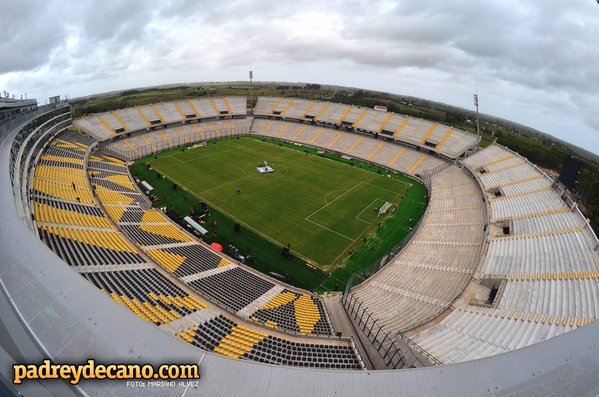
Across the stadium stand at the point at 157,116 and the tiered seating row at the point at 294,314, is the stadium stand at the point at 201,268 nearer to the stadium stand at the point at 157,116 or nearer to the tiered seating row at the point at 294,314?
the tiered seating row at the point at 294,314

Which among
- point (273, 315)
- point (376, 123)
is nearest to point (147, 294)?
point (273, 315)

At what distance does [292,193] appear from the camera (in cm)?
4447

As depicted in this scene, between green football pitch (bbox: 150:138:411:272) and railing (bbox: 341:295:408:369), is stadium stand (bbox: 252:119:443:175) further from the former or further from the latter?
railing (bbox: 341:295:408:369)

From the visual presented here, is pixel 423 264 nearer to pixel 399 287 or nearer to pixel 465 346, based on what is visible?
pixel 399 287

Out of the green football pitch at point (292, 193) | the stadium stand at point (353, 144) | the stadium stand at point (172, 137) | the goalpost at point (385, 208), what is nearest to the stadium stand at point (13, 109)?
the stadium stand at point (172, 137)

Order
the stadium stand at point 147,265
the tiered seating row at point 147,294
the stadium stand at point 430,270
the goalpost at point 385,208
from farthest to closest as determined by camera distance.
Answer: the goalpost at point 385,208 < the stadium stand at point 430,270 < the tiered seating row at point 147,294 < the stadium stand at point 147,265

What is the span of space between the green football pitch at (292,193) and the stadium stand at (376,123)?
13068 mm

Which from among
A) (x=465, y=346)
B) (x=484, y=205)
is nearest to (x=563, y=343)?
(x=465, y=346)

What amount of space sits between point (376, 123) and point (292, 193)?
30.9 metres

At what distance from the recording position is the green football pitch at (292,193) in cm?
3397

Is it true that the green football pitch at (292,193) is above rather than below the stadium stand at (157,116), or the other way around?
below

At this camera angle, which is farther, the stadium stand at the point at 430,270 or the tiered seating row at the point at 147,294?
the stadium stand at the point at 430,270

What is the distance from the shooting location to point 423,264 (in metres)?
27.3

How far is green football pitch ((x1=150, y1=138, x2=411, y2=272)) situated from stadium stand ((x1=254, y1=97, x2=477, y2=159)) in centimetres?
1307
